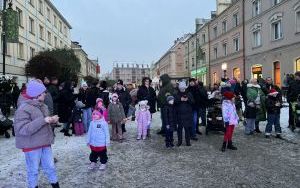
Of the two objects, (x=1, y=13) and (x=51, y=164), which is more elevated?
(x=1, y=13)

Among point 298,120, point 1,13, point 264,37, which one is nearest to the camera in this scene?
point 298,120

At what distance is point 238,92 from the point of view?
52.1ft

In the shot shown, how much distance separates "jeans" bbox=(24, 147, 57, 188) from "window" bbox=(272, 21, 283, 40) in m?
26.7

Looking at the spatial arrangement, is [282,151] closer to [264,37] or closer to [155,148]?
[155,148]

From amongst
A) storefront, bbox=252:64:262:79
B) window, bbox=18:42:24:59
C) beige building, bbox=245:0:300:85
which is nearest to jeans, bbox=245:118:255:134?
beige building, bbox=245:0:300:85

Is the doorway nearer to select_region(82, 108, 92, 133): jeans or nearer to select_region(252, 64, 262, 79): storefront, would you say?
select_region(252, 64, 262, 79): storefront

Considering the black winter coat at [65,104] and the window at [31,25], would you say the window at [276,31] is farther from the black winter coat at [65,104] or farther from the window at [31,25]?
the window at [31,25]

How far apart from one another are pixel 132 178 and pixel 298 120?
7.32 m

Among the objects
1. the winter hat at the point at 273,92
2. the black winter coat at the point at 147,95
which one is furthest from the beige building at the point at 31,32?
the winter hat at the point at 273,92

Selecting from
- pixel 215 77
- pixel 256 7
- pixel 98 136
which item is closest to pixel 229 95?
pixel 98 136

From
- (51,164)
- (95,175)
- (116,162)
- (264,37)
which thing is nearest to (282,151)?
(116,162)

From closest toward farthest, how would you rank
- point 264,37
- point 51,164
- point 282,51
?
point 51,164 → point 282,51 → point 264,37

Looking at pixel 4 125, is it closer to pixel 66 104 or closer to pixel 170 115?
pixel 66 104

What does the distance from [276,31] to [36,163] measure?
28.1 meters
